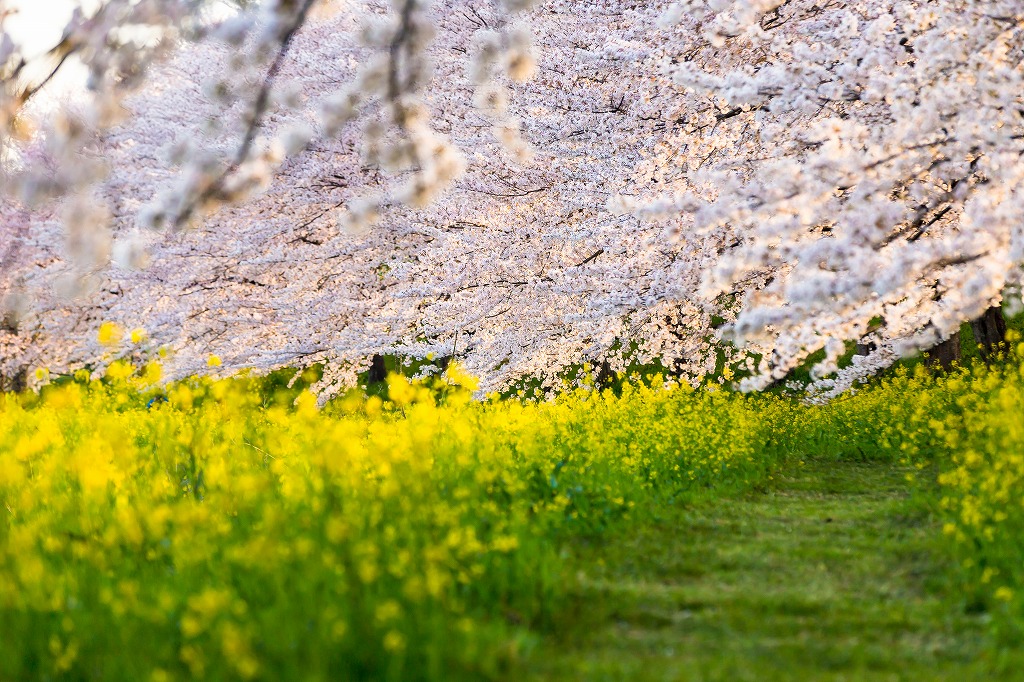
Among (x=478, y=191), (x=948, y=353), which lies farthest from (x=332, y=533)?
(x=948, y=353)

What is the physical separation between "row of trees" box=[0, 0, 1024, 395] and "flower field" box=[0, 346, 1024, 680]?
1.29 m

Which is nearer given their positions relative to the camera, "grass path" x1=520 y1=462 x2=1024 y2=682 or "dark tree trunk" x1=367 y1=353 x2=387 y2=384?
"grass path" x1=520 y1=462 x2=1024 y2=682

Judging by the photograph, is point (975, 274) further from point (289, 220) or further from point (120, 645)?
point (289, 220)

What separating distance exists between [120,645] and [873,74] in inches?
180

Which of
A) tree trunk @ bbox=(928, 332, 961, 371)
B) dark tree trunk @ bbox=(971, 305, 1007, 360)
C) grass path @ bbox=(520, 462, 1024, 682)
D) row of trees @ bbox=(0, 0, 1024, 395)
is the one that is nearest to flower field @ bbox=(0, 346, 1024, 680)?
grass path @ bbox=(520, 462, 1024, 682)

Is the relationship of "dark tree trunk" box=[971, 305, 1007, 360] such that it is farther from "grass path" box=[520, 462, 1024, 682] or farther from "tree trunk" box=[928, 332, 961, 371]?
"grass path" box=[520, 462, 1024, 682]

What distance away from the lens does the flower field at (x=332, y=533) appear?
3.08 metres

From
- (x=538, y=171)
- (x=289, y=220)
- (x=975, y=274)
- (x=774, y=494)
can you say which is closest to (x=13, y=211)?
(x=289, y=220)

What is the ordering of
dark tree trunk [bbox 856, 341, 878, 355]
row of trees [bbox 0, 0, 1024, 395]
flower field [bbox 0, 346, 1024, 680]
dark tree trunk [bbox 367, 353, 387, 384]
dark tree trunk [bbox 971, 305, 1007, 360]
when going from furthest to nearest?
dark tree trunk [bbox 367, 353, 387, 384] → dark tree trunk [bbox 971, 305, 1007, 360] → dark tree trunk [bbox 856, 341, 878, 355] → row of trees [bbox 0, 0, 1024, 395] → flower field [bbox 0, 346, 1024, 680]

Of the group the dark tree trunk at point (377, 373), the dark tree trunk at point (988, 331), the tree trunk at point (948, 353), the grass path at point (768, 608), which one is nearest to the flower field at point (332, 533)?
the grass path at point (768, 608)

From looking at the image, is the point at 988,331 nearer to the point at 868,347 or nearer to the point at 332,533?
the point at 868,347

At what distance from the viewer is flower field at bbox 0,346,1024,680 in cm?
308

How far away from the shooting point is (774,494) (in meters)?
7.87

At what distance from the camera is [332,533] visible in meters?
3.24
